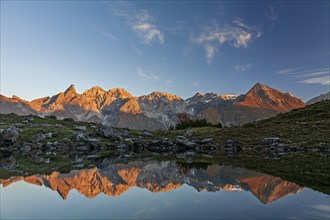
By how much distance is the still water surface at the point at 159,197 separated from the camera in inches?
648

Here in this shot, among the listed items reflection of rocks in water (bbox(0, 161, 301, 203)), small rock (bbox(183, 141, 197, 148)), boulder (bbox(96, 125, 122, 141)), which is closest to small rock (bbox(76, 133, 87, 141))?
boulder (bbox(96, 125, 122, 141))

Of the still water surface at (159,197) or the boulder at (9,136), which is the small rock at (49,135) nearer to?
the boulder at (9,136)

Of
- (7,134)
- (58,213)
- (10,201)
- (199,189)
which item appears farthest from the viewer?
(7,134)

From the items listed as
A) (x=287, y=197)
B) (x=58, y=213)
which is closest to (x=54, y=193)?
(x=58, y=213)

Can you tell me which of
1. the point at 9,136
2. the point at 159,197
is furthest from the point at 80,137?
the point at 159,197

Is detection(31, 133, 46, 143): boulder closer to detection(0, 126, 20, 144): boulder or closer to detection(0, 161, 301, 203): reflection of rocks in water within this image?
detection(0, 126, 20, 144): boulder

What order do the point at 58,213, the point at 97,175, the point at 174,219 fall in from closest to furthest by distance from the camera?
the point at 174,219, the point at 58,213, the point at 97,175

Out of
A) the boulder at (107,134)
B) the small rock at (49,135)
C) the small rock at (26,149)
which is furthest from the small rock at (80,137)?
the small rock at (26,149)

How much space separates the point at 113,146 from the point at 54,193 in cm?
5410

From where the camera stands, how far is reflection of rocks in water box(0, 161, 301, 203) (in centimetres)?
2301

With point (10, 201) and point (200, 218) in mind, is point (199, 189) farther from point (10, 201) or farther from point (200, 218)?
point (10, 201)

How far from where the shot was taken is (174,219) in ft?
50.2

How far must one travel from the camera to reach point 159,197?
21125 mm

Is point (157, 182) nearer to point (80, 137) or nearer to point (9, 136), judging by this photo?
point (80, 137)
